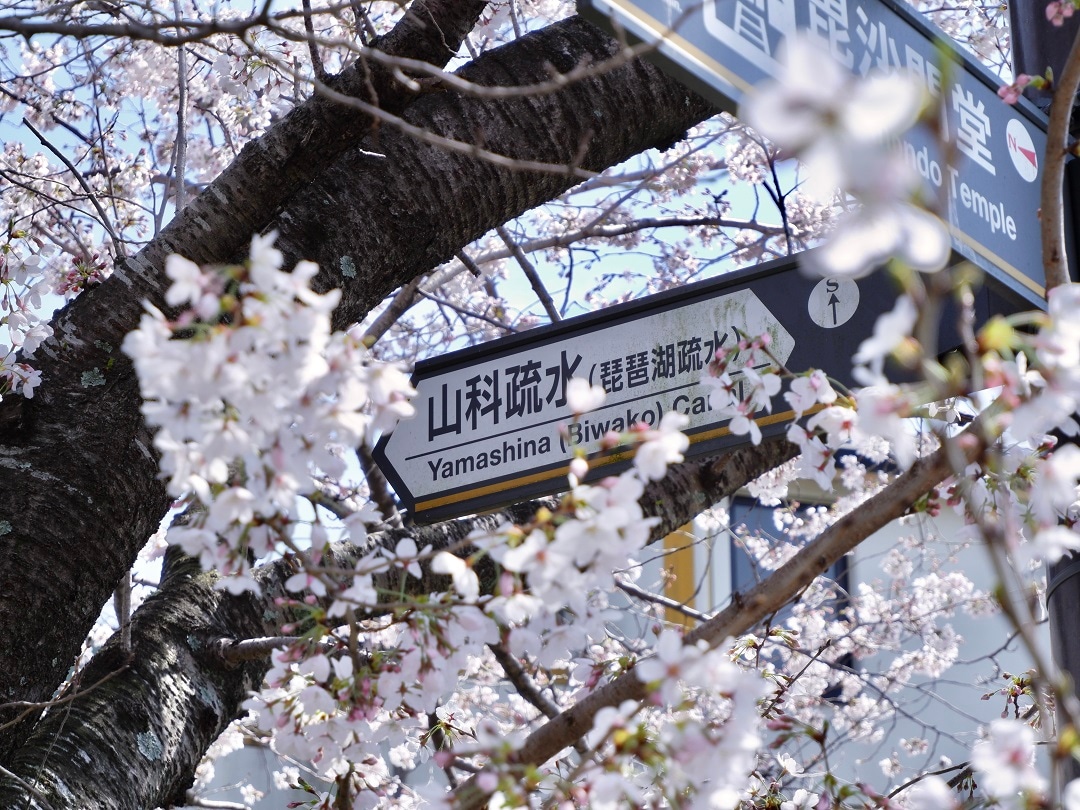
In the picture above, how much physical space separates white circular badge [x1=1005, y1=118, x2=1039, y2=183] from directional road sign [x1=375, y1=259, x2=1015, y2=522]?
0.72 feet

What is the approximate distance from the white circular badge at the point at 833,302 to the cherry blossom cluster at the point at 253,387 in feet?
3.25

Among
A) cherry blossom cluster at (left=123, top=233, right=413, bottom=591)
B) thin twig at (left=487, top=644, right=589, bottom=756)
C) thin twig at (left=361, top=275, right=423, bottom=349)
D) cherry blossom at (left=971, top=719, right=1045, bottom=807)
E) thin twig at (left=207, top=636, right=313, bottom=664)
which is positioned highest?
thin twig at (left=361, top=275, right=423, bottom=349)

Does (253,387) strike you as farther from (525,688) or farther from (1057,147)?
(525,688)

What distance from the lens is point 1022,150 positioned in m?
1.90

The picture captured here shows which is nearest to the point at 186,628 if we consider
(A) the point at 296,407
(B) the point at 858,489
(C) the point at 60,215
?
(A) the point at 296,407

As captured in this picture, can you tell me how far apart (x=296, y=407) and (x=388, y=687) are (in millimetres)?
467

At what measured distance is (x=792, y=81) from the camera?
1.96 feet

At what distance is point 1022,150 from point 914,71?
0.30 meters

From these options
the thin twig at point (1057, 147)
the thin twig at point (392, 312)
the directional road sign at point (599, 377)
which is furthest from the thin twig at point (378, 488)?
the thin twig at point (1057, 147)

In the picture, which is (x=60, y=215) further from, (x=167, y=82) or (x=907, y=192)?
(x=907, y=192)

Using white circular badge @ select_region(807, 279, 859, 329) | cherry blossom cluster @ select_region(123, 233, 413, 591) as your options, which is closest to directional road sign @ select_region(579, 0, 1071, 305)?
white circular badge @ select_region(807, 279, 859, 329)

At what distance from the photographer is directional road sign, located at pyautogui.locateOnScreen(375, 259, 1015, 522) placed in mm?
2082

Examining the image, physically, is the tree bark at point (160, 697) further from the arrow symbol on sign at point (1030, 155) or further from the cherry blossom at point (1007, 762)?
the cherry blossom at point (1007, 762)

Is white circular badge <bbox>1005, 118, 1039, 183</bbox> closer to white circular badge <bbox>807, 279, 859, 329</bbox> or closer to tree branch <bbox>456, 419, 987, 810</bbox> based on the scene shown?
white circular badge <bbox>807, 279, 859, 329</bbox>
